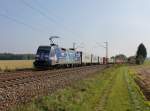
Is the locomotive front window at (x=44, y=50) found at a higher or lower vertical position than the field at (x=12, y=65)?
higher

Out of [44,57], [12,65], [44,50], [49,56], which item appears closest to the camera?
[44,57]

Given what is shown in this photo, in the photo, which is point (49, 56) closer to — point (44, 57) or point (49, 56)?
point (49, 56)

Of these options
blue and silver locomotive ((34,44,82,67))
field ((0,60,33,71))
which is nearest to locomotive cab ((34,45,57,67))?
blue and silver locomotive ((34,44,82,67))

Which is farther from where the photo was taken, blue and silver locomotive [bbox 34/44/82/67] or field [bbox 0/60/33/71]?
field [bbox 0/60/33/71]

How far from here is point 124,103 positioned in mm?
18125

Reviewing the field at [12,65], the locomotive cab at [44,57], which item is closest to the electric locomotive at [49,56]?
the locomotive cab at [44,57]

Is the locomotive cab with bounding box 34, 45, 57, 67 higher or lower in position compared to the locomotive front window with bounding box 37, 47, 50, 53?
lower

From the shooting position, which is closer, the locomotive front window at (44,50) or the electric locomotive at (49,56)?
the electric locomotive at (49,56)

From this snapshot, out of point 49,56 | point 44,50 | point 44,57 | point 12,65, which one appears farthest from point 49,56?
point 12,65

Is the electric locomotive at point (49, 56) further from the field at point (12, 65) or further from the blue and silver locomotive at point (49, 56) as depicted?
the field at point (12, 65)

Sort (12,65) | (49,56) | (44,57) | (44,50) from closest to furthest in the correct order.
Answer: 1. (44,57)
2. (49,56)
3. (44,50)
4. (12,65)

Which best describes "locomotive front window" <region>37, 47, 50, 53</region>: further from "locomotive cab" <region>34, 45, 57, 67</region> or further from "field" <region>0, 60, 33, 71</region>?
"field" <region>0, 60, 33, 71</region>

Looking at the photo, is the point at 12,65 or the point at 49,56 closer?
the point at 49,56

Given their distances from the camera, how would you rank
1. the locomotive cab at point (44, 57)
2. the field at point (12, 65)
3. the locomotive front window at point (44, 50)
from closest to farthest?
the locomotive cab at point (44, 57) < the locomotive front window at point (44, 50) < the field at point (12, 65)
